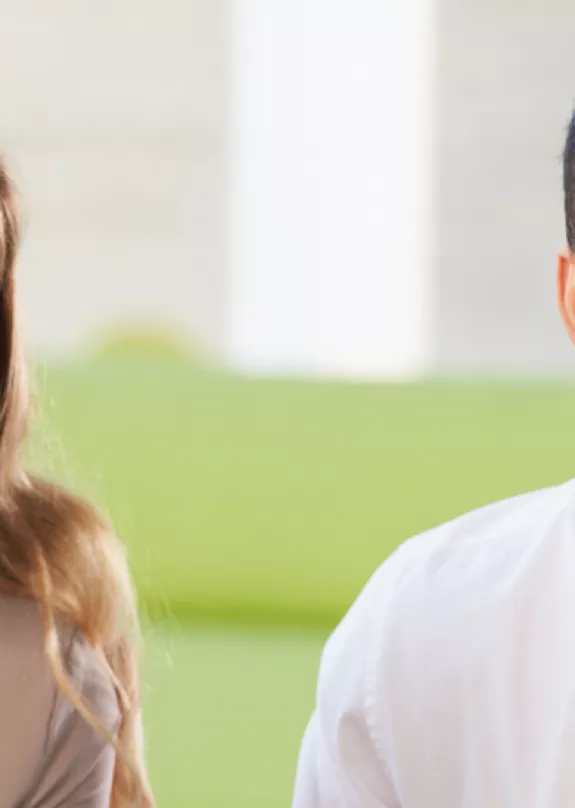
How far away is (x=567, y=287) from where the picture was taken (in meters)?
0.94

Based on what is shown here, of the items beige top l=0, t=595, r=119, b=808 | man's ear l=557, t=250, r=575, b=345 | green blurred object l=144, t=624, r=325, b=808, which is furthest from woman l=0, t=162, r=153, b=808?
man's ear l=557, t=250, r=575, b=345

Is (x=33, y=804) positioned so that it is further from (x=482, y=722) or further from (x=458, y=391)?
(x=458, y=391)

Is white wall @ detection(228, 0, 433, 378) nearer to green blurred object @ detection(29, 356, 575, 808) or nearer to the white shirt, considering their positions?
green blurred object @ detection(29, 356, 575, 808)

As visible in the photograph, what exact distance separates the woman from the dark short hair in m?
0.41

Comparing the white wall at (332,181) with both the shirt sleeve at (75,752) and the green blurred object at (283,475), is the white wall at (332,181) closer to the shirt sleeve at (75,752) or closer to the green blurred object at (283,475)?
the green blurred object at (283,475)

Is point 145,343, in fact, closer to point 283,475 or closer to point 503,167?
point 283,475

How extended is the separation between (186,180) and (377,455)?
152cm

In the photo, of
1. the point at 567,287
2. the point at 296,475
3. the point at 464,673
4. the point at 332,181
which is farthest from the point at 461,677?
the point at 332,181

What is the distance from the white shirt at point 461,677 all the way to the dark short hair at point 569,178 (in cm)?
20

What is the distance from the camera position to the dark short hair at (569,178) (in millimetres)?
983

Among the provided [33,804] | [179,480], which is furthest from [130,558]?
[33,804]

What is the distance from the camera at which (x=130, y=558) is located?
5.74 feet

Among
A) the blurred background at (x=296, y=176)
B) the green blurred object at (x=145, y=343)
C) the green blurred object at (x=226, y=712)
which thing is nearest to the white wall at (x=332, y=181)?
the blurred background at (x=296, y=176)

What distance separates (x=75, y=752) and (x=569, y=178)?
22.1 inches
